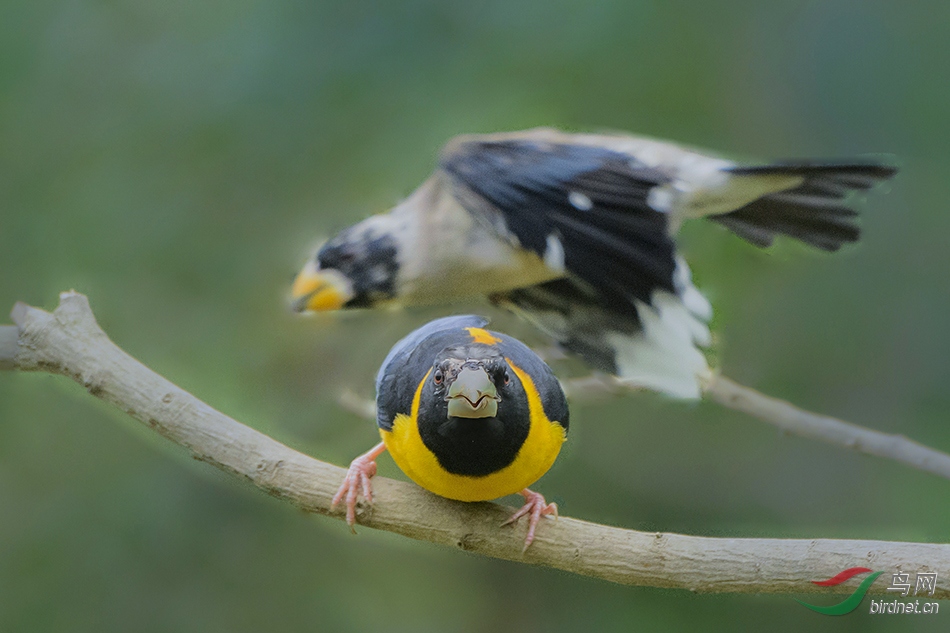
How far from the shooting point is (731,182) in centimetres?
101

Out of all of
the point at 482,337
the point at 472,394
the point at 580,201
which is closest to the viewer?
the point at 472,394

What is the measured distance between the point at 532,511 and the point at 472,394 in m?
0.24

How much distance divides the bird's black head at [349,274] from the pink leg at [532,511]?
397 millimetres

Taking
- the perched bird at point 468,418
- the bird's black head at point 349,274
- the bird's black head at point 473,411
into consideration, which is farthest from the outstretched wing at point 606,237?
the bird's black head at point 473,411

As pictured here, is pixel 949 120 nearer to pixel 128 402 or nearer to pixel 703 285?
pixel 703 285

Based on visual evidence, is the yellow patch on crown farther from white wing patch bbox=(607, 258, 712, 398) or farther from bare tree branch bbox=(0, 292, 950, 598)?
white wing patch bbox=(607, 258, 712, 398)

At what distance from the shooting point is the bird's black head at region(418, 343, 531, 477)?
553 millimetres

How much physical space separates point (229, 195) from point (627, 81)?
24.8 inches

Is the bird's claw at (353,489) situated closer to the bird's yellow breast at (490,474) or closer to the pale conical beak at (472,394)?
the bird's yellow breast at (490,474)

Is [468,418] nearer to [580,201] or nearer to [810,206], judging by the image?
[580,201]

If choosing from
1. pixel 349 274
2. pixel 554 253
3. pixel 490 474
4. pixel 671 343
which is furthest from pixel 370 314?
pixel 490 474

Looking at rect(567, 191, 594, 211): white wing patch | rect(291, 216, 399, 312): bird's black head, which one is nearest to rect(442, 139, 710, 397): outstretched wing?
rect(567, 191, 594, 211): white wing patch

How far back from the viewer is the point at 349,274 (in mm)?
1039

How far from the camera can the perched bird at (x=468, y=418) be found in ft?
1.88
